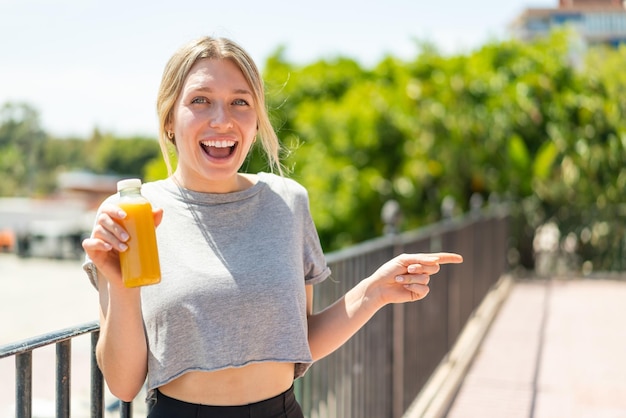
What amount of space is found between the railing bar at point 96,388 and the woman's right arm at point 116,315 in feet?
0.36

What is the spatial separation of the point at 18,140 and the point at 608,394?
3711 inches

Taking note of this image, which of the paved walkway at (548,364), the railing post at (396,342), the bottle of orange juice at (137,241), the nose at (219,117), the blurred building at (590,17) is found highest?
the blurred building at (590,17)

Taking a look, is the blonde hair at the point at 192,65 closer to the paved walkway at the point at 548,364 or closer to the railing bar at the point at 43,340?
the railing bar at the point at 43,340

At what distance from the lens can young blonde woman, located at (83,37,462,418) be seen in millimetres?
1718

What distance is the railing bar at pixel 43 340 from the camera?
4.76 feet

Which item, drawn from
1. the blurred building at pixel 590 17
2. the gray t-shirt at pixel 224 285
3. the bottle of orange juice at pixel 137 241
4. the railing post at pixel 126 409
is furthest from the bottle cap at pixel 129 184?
the blurred building at pixel 590 17

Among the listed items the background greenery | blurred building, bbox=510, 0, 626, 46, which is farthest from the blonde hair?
blurred building, bbox=510, 0, 626, 46

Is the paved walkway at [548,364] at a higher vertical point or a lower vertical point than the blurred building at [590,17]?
lower

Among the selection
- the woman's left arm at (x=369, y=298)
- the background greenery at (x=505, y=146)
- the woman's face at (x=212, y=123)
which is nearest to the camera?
the woman's face at (x=212, y=123)

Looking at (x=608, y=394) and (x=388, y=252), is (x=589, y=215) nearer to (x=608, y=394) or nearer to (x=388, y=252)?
(x=608, y=394)

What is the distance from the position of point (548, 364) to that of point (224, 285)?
528 cm

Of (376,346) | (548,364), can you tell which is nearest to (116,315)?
(376,346)

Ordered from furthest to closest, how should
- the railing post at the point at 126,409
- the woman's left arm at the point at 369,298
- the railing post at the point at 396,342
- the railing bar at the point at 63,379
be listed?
the railing post at the point at 396,342 < the woman's left arm at the point at 369,298 < the railing post at the point at 126,409 < the railing bar at the point at 63,379

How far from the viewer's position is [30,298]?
2355 centimetres
